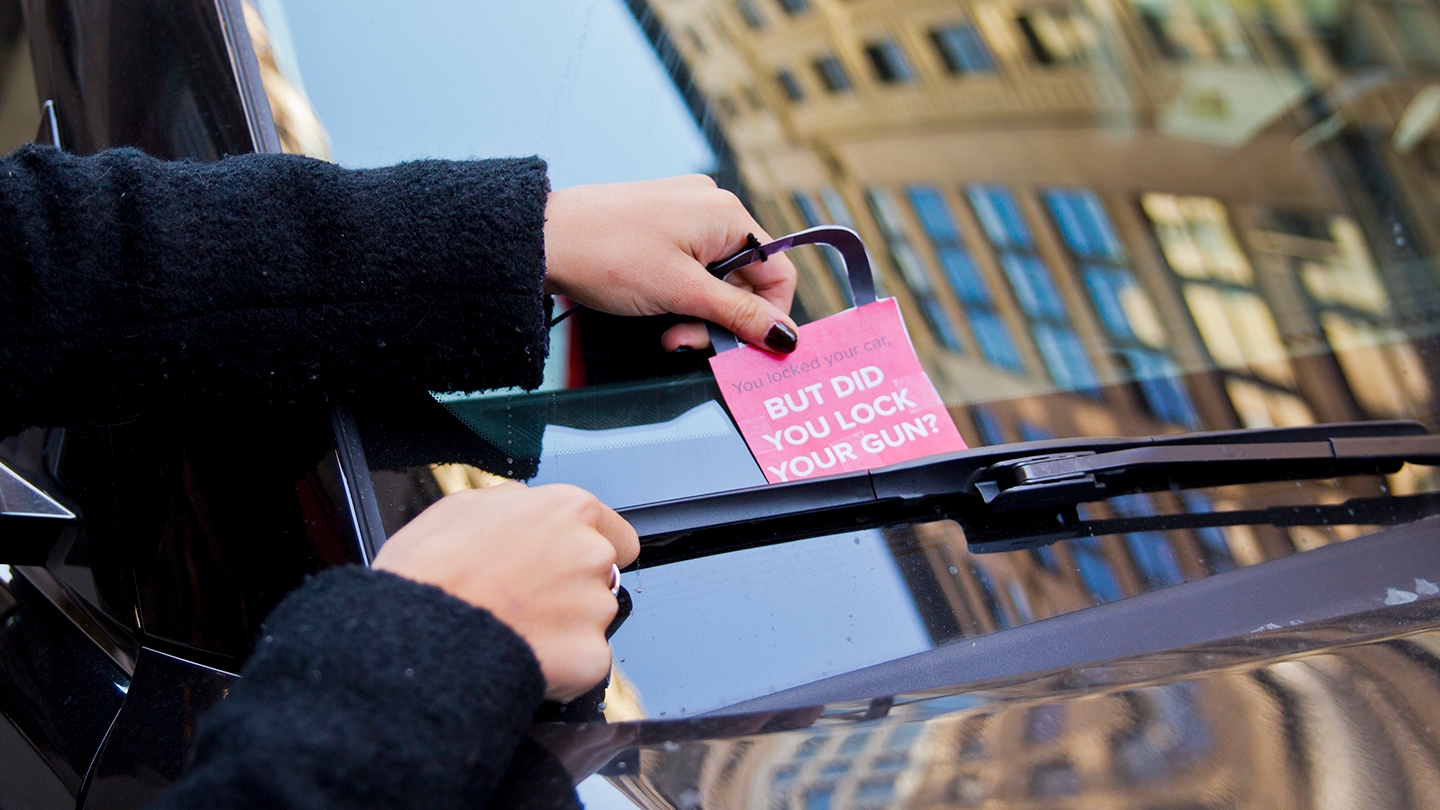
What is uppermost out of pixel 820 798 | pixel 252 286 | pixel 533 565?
pixel 252 286

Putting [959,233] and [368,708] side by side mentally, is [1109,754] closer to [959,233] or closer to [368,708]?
[368,708]

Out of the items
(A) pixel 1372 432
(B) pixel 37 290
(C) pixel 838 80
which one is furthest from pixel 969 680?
(B) pixel 37 290

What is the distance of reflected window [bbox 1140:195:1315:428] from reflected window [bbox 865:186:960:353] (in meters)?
0.30

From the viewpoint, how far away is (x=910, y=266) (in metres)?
1.08

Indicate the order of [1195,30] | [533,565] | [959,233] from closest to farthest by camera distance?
1. [533,565]
2. [959,233]
3. [1195,30]

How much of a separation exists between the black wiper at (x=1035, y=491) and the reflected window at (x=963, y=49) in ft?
1.89

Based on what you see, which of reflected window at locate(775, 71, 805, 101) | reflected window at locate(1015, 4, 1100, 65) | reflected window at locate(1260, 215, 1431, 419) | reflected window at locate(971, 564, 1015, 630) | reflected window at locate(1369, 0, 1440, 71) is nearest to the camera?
reflected window at locate(971, 564, 1015, 630)

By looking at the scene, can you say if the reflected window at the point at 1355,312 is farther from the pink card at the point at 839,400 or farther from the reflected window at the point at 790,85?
the reflected window at the point at 790,85

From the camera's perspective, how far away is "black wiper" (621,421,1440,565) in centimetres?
89

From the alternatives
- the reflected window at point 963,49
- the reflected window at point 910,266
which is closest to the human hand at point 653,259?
the reflected window at point 910,266

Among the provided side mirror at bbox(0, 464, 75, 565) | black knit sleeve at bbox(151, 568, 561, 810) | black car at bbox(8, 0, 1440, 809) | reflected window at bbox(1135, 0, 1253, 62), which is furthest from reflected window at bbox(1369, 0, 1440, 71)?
side mirror at bbox(0, 464, 75, 565)

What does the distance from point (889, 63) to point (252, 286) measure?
0.81 m

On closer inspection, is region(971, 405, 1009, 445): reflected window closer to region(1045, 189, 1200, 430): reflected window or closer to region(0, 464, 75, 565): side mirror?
region(1045, 189, 1200, 430): reflected window

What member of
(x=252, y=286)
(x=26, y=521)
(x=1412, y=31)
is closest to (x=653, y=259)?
(x=252, y=286)
